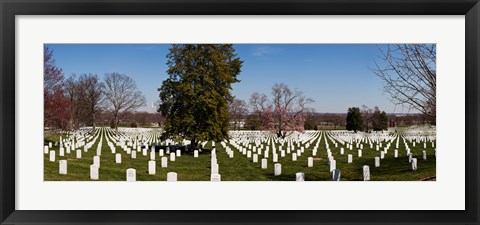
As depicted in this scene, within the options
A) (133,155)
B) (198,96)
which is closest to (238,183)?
(133,155)

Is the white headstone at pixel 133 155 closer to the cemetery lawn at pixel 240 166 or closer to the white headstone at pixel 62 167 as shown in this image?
the cemetery lawn at pixel 240 166

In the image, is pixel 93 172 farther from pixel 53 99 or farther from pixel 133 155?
pixel 133 155

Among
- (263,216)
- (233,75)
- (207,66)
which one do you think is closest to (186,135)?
(207,66)

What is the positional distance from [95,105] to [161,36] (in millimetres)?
2659

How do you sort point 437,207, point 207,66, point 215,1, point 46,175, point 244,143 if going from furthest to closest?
point 207,66 < point 244,143 < point 46,175 < point 437,207 < point 215,1

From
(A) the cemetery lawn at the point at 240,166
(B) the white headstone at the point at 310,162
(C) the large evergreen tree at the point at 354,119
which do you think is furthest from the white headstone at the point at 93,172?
(B) the white headstone at the point at 310,162

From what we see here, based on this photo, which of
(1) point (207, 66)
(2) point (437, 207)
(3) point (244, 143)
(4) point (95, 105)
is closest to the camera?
(2) point (437, 207)

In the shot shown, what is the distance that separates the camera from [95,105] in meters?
7.21

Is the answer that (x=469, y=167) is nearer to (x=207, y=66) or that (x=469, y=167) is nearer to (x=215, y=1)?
(x=215, y=1)

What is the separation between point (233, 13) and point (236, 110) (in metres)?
2.95

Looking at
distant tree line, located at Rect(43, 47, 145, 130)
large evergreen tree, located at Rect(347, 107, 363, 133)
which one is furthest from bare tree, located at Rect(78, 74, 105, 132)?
large evergreen tree, located at Rect(347, 107, 363, 133)

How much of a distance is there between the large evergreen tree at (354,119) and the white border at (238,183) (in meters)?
1.94

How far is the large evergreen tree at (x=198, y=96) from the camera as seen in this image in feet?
28.6

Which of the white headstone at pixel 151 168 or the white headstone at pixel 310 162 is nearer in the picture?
the white headstone at pixel 151 168
